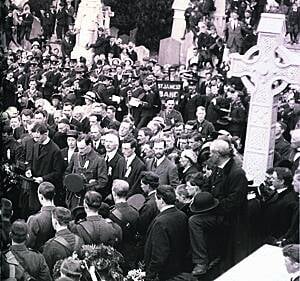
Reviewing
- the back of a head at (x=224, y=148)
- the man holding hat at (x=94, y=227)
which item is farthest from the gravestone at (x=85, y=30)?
the man holding hat at (x=94, y=227)

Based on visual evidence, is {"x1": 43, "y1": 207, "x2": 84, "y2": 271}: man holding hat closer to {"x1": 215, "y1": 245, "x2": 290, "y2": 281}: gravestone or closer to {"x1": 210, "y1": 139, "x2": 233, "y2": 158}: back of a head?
{"x1": 215, "y1": 245, "x2": 290, "y2": 281}: gravestone

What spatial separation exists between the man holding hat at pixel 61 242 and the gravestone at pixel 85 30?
7.14m

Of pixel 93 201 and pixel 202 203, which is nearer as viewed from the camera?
pixel 93 201

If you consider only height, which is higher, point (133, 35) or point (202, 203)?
point (133, 35)

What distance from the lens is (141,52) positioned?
12.4 meters

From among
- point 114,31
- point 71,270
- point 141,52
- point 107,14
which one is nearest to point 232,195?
point 71,270

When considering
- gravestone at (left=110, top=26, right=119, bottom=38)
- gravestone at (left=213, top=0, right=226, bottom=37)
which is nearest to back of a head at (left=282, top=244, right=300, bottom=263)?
gravestone at (left=213, top=0, right=226, bottom=37)

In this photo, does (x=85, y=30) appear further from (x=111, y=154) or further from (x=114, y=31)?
(x=111, y=154)

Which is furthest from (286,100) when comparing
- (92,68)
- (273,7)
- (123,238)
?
(92,68)

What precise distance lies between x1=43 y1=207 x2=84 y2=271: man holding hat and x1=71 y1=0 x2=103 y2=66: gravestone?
7.14 meters

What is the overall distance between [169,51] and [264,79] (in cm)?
537

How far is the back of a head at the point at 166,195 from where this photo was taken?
5.75 m

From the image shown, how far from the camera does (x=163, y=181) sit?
691cm

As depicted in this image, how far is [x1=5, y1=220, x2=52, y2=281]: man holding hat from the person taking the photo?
16.8ft
